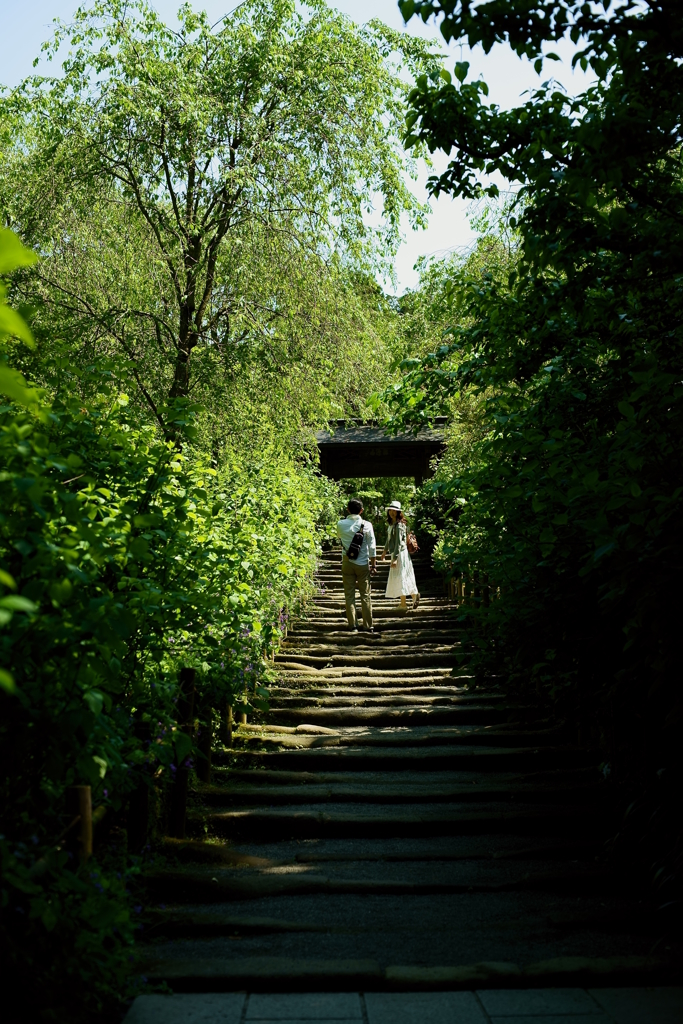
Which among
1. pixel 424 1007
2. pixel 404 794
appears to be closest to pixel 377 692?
pixel 404 794

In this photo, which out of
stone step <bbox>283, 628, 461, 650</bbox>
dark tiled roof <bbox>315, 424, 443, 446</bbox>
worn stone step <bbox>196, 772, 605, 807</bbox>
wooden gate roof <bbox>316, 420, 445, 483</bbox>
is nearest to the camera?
worn stone step <bbox>196, 772, 605, 807</bbox>

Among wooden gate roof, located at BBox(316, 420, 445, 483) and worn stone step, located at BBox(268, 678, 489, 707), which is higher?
wooden gate roof, located at BBox(316, 420, 445, 483)

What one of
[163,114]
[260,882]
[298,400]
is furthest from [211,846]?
[163,114]

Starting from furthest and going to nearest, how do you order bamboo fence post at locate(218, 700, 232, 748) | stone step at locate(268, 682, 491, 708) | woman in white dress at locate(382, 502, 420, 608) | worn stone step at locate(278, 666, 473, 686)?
woman in white dress at locate(382, 502, 420, 608), worn stone step at locate(278, 666, 473, 686), stone step at locate(268, 682, 491, 708), bamboo fence post at locate(218, 700, 232, 748)

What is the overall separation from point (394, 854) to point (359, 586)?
22.8 ft

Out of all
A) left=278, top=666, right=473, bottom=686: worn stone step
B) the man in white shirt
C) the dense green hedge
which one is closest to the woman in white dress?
the man in white shirt

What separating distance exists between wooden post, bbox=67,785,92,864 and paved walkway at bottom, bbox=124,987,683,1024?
1.98 feet

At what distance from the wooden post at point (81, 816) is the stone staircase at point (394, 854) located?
0.78 m

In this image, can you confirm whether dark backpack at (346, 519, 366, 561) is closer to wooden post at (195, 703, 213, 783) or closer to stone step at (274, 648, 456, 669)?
stone step at (274, 648, 456, 669)

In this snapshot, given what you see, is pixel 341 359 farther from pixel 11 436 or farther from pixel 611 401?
pixel 11 436

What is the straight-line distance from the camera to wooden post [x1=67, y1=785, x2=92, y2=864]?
10.4 ft

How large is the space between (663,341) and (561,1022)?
105 inches

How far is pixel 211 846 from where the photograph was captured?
214 inches

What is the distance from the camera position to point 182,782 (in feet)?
17.5
